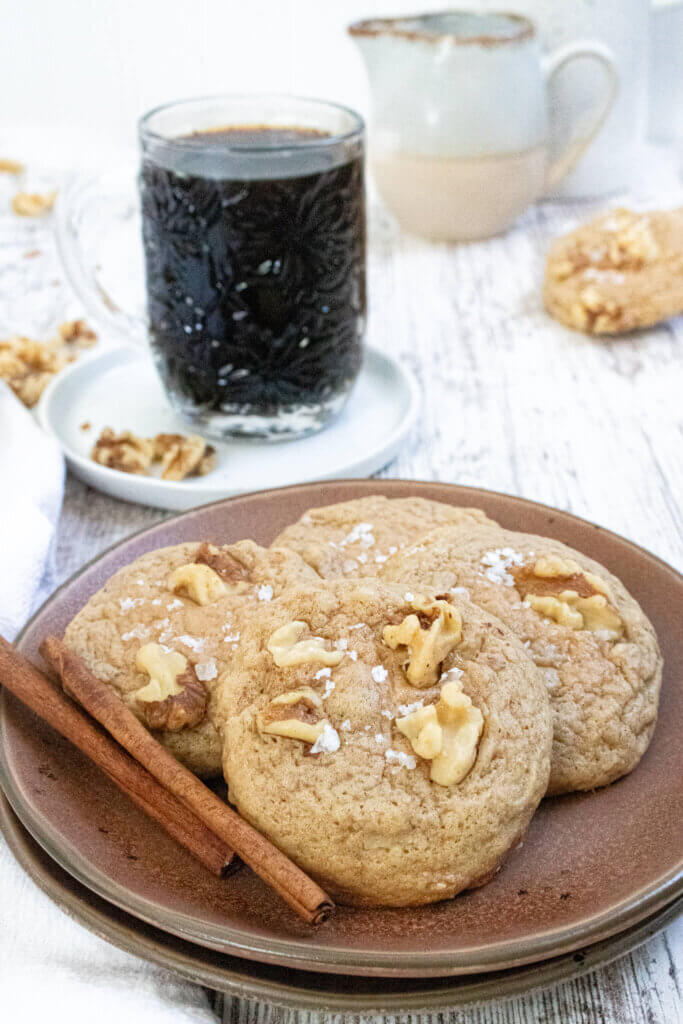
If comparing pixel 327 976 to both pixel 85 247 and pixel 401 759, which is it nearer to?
pixel 401 759

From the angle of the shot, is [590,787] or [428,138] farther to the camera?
[428,138]

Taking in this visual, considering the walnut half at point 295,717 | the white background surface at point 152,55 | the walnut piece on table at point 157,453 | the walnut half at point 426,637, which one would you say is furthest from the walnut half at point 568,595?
the white background surface at point 152,55

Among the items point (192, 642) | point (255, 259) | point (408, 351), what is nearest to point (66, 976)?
point (192, 642)

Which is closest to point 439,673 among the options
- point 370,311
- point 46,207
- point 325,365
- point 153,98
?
point 325,365

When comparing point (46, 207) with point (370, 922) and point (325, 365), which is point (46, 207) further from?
point (370, 922)

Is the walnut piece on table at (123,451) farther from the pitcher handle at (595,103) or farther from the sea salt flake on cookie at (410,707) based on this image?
the pitcher handle at (595,103)


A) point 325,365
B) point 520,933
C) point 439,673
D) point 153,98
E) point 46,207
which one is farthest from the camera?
point 153,98

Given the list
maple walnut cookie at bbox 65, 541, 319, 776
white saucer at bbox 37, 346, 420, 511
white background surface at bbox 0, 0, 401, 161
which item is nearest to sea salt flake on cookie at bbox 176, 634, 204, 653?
maple walnut cookie at bbox 65, 541, 319, 776
